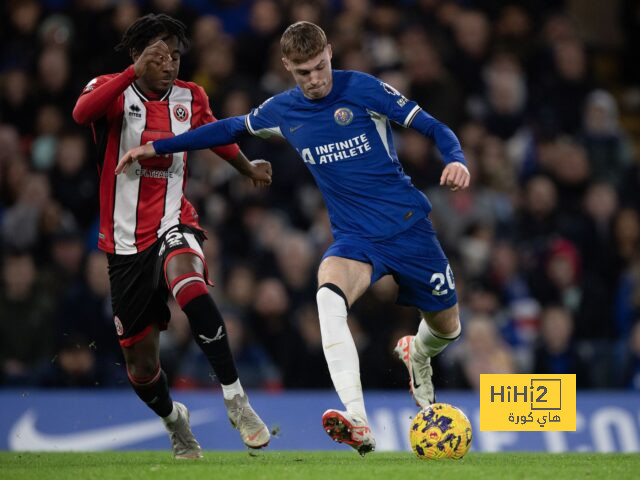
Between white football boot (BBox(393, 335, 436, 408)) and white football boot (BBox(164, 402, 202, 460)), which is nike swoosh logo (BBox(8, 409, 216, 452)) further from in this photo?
white football boot (BBox(393, 335, 436, 408))

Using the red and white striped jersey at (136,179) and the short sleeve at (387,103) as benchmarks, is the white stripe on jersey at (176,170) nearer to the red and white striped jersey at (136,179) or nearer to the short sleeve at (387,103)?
the red and white striped jersey at (136,179)

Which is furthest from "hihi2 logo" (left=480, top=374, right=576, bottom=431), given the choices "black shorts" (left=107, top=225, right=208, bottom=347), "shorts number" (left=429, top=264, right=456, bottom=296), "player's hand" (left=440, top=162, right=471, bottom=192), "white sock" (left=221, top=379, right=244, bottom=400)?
"black shorts" (left=107, top=225, right=208, bottom=347)

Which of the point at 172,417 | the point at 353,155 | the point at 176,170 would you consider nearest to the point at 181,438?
the point at 172,417

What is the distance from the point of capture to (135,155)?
7.23m

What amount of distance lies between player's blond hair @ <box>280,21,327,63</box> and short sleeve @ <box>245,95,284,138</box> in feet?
1.40

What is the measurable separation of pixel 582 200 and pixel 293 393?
4247 mm

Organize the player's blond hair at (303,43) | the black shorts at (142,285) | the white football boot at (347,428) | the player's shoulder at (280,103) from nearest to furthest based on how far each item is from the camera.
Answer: the white football boot at (347,428) → the player's blond hair at (303,43) → the player's shoulder at (280,103) → the black shorts at (142,285)

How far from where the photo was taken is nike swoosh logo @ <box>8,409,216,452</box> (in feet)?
33.1

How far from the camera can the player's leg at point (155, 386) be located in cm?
766

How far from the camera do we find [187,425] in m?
7.92

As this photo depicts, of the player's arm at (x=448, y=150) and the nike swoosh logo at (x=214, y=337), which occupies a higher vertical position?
the player's arm at (x=448, y=150)

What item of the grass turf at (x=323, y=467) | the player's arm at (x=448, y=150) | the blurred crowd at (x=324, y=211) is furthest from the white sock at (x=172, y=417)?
the blurred crowd at (x=324, y=211)

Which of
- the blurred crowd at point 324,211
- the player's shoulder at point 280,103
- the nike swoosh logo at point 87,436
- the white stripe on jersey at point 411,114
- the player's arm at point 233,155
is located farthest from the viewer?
the blurred crowd at point 324,211

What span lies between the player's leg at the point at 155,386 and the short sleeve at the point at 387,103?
6.58ft
